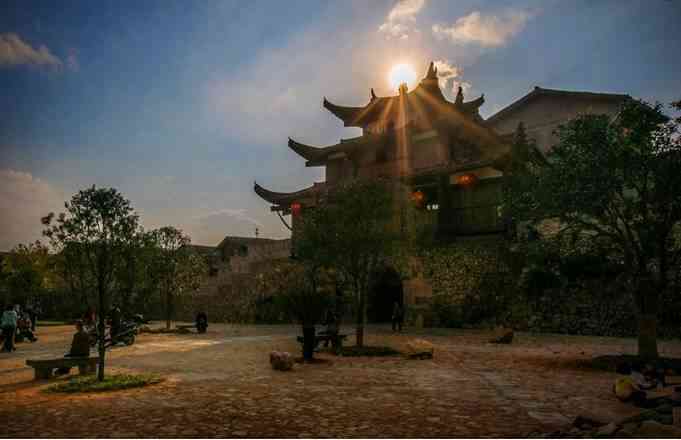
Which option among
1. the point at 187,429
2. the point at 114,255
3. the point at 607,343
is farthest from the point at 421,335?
the point at 187,429

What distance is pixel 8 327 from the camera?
53.2 feet

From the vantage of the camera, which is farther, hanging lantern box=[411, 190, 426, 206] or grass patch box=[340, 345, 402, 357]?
hanging lantern box=[411, 190, 426, 206]

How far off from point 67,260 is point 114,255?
2.81 ft

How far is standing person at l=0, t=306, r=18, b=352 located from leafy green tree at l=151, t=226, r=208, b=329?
10.6 m

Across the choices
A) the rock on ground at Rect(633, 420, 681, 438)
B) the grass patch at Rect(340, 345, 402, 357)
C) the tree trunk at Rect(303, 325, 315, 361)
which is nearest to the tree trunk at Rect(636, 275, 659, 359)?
the grass patch at Rect(340, 345, 402, 357)

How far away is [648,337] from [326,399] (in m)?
8.03

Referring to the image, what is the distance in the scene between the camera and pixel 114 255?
9.46 metres

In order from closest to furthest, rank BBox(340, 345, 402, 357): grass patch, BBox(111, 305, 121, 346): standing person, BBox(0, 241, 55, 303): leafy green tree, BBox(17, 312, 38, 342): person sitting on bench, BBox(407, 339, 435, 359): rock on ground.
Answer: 1. BBox(407, 339, 435, 359): rock on ground
2. BBox(340, 345, 402, 357): grass patch
3. BBox(111, 305, 121, 346): standing person
4. BBox(17, 312, 38, 342): person sitting on bench
5. BBox(0, 241, 55, 303): leafy green tree

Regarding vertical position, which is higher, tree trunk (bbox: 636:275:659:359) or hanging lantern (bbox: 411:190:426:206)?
hanging lantern (bbox: 411:190:426:206)

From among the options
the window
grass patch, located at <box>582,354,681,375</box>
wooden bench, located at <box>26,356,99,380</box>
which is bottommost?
grass patch, located at <box>582,354,681,375</box>

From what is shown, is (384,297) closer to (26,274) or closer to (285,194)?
(285,194)

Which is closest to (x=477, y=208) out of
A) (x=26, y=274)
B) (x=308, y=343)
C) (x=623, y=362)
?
(x=623, y=362)

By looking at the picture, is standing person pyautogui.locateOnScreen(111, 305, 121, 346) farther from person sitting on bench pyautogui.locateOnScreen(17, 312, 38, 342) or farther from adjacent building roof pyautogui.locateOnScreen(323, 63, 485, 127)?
adjacent building roof pyautogui.locateOnScreen(323, 63, 485, 127)

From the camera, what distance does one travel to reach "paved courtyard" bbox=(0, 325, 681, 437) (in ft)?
19.6
